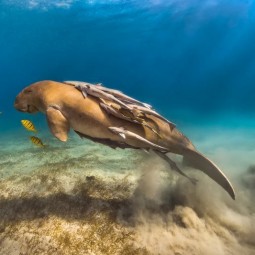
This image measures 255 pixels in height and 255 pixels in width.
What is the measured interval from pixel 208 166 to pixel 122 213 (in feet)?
5.99

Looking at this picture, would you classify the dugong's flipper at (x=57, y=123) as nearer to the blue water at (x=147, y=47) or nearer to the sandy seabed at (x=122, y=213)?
the sandy seabed at (x=122, y=213)

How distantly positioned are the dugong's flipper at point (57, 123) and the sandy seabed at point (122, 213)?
5.78 ft

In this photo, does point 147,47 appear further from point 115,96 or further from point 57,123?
point 57,123

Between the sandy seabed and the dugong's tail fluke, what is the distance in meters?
0.58

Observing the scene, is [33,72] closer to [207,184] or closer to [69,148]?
[69,148]

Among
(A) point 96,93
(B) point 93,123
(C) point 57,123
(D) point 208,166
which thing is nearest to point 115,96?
(A) point 96,93

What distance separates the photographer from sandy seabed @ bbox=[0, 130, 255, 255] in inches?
175

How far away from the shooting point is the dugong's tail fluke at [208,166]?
16.3 ft

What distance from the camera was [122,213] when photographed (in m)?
5.24

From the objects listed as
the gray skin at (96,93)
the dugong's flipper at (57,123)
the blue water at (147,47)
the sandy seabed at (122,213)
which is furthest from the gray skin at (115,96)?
the blue water at (147,47)

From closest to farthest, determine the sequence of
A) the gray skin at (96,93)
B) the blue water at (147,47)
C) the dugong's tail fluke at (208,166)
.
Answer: the gray skin at (96,93) < the dugong's tail fluke at (208,166) < the blue water at (147,47)

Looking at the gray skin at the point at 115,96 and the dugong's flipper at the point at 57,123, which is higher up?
the gray skin at the point at 115,96

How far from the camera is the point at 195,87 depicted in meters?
116

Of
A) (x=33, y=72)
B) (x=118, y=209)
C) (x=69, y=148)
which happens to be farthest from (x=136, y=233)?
(x=33, y=72)
